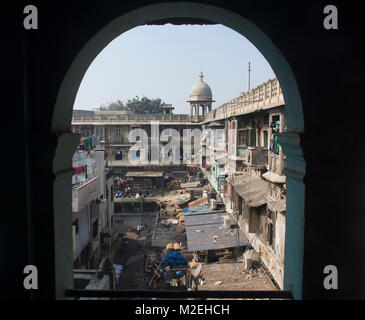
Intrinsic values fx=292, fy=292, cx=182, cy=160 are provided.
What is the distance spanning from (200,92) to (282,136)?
38.9 meters

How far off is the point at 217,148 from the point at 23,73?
23015 millimetres

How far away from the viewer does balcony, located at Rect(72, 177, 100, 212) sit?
497 inches

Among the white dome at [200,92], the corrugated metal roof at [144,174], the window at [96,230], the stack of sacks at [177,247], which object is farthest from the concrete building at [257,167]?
the white dome at [200,92]

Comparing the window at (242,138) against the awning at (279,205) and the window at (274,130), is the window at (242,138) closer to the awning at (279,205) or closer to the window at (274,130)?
the window at (274,130)

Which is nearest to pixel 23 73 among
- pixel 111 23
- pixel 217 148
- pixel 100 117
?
pixel 111 23

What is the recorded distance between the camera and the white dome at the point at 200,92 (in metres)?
40.1

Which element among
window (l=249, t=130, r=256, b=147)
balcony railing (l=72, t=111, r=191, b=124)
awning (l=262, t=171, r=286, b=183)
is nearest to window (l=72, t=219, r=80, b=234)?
awning (l=262, t=171, r=286, b=183)

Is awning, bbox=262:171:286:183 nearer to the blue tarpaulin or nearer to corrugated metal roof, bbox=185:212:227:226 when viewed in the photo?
the blue tarpaulin

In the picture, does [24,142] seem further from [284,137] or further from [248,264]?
[248,264]

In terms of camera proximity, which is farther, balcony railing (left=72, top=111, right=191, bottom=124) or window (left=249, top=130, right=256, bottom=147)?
balcony railing (left=72, top=111, right=191, bottom=124)

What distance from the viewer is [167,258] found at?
16641 mm

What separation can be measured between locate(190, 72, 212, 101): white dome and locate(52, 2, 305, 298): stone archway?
38448mm

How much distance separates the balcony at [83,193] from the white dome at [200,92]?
1071 inches
